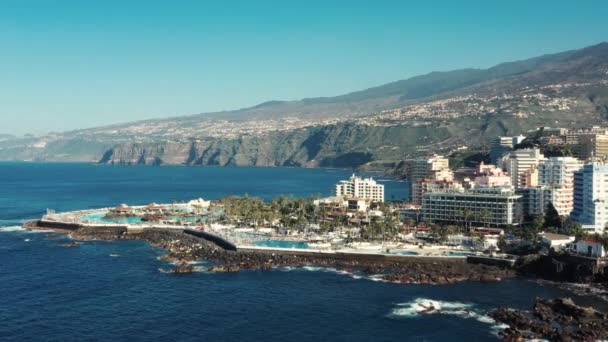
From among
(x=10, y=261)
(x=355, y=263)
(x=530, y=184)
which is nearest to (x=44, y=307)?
(x=10, y=261)

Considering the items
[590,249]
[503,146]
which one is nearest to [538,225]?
[590,249]

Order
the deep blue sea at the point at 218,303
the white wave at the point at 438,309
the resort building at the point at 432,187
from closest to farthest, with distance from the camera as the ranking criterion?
the deep blue sea at the point at 218,303 → the white wave at the point at 438,309 → the resort building at the point at 432,187

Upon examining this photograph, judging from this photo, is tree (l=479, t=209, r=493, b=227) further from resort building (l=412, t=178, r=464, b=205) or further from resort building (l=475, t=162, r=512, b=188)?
resort building (l=475, t=162, r=512, b=188)

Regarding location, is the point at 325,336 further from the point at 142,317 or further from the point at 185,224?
the point at 185,224

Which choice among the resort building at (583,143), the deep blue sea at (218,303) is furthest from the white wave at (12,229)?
the resort building at (583,143)

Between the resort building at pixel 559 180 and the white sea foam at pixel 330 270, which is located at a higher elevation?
the resort building at pixel 559 180

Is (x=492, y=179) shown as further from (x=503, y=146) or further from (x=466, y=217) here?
(x=503, y=146)

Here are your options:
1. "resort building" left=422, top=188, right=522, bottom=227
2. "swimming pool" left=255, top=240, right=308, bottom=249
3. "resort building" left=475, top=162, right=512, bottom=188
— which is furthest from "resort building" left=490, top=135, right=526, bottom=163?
Result: "swimming pool" left=255, top=240, right=308, bottom=249

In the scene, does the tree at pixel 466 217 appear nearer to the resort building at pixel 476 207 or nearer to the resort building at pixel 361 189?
the resort building at pixel 476 207
